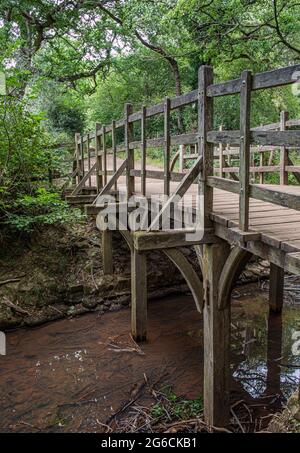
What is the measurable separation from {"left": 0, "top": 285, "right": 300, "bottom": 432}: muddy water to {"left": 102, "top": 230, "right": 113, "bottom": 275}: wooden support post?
1068mm

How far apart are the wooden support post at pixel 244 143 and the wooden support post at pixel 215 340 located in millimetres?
813

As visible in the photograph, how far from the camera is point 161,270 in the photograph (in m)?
8.77

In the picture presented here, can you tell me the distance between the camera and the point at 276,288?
286 inches

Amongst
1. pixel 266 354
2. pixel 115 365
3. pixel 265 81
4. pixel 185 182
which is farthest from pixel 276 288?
pixel 265 81

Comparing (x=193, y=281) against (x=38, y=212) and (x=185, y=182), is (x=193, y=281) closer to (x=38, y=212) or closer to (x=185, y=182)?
(x=185, y=182)

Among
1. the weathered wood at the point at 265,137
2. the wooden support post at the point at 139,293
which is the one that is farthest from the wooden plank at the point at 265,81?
the wooden support post at the point at 139,293

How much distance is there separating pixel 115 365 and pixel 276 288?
3.44 metres

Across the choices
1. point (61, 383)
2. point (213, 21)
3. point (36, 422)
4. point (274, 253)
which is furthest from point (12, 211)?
point (213, 21)

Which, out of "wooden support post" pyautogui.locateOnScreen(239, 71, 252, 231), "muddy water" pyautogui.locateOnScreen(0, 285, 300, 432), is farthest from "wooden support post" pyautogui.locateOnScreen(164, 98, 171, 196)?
"muddy water" pyautogui.locateOnScreen(0, 285, 300, 432)

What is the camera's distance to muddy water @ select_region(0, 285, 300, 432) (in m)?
4.88

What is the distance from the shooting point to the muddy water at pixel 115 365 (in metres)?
4.88

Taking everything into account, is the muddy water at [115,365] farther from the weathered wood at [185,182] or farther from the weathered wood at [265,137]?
the weathered wood at [265,137]

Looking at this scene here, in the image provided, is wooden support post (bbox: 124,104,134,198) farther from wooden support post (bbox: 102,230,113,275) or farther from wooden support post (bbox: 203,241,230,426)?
wooden support post (bbox: 102,230,113,275)
